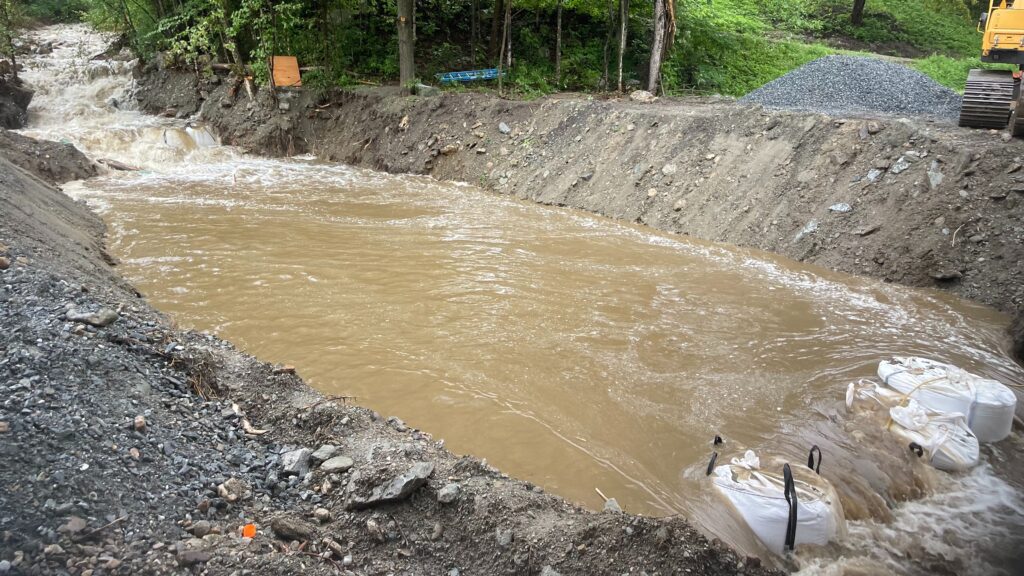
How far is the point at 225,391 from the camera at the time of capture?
4359 millimetres

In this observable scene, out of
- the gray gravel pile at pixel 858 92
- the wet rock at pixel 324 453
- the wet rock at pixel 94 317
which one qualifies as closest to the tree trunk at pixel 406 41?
the gray gravel pile at pixel 858 92

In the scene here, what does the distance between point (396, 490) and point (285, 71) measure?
15.6 metres

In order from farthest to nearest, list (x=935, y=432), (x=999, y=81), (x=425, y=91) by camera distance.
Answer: (x=425, y=91)
(x=999, y=81)
(x=935, y=432)

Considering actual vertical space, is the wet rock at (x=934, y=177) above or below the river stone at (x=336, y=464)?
above

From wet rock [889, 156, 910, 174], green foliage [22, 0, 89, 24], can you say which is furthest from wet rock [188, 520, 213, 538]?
green foliage [22, 0, 89, 24]

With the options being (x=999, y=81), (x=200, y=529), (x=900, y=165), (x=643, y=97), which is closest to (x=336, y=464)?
(x=200, y=529)

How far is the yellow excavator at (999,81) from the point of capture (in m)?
9.48

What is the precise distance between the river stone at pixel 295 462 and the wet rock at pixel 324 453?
0.04 meters

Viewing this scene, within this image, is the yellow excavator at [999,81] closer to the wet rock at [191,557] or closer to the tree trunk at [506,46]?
the tree trunk at [506,46]

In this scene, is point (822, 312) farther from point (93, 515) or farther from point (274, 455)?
point (93, 515)

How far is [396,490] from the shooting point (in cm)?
330

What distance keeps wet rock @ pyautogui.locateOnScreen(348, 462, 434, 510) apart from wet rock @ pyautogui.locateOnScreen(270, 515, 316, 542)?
304 millimetres

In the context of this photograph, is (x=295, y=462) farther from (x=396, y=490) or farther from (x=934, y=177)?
(x=934, y=177)

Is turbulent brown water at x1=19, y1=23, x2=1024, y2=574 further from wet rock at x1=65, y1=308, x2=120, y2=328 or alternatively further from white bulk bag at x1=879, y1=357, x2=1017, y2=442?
wet rock at x1=65, y1=308, x2=120, y2=328
